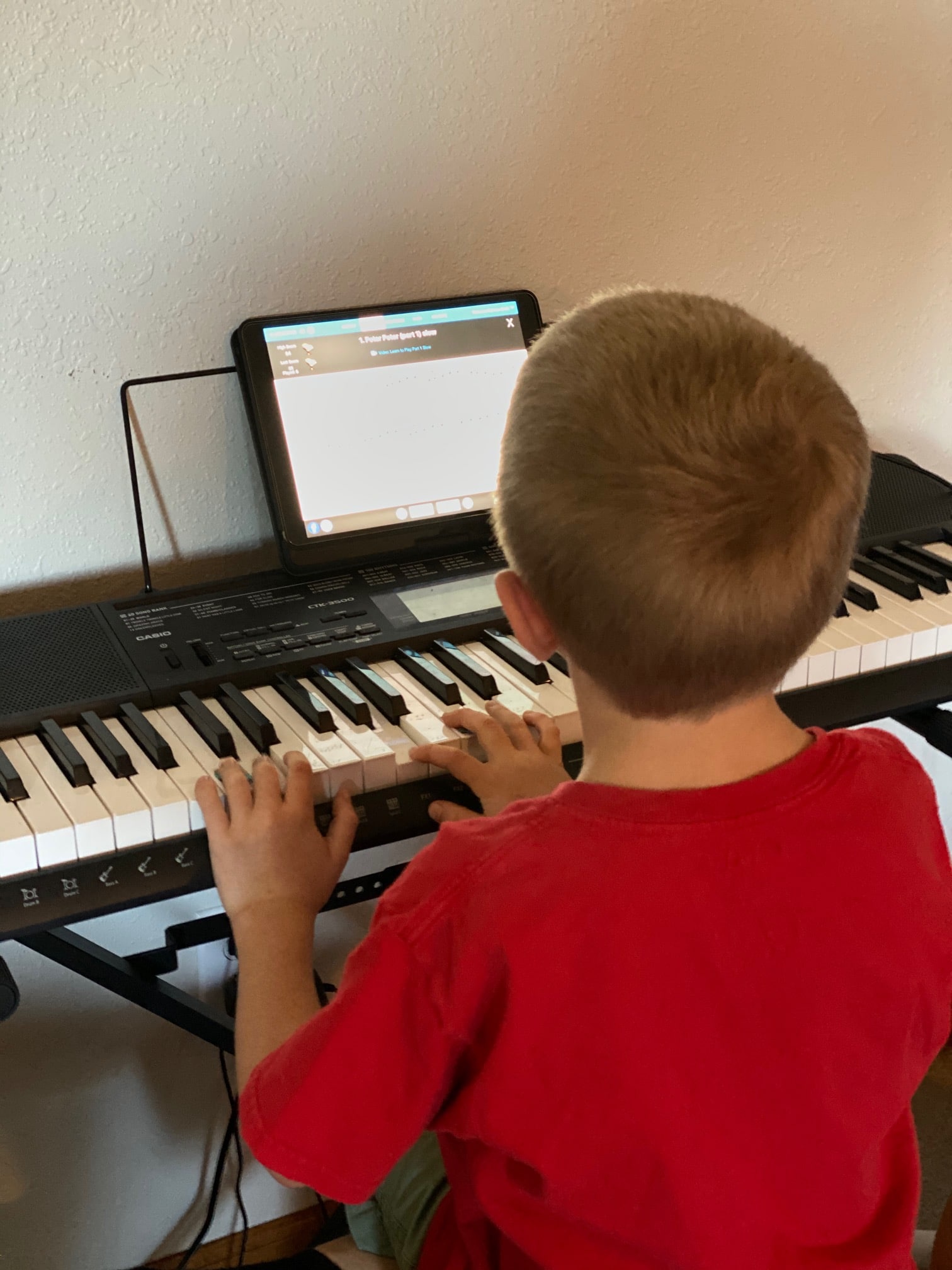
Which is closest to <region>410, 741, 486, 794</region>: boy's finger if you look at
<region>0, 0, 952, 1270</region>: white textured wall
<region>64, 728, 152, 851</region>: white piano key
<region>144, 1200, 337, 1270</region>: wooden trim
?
<region>64, 728, 152, 851</region>: white piano key

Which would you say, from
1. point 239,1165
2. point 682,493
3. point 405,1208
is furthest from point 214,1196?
point 682,493

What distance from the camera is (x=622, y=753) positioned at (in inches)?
28.8

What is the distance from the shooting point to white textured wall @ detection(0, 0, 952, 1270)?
117 centimetres

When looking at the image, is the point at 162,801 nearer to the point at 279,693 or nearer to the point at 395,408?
the point at 279,693

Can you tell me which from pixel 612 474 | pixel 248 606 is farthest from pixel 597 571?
pixel 248 606

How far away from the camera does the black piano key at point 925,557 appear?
137 cm

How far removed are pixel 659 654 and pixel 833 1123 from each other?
293 mm

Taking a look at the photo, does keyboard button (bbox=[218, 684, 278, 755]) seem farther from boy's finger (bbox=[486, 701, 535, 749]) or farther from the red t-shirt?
the red t-shirt

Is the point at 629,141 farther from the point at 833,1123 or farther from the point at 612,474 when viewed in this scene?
the point at 833,1123

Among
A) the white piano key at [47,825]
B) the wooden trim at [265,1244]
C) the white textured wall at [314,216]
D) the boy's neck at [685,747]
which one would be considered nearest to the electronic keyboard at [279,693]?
the white piano key at [47,825]

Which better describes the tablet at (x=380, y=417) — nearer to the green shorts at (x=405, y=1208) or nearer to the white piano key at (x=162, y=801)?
the white piano key at (x=162, y=801)

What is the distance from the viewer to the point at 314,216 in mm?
1287

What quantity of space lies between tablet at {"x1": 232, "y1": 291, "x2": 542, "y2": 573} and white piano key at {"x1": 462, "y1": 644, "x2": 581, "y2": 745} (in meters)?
0.20

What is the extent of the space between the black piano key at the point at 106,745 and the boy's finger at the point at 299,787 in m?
0.13
